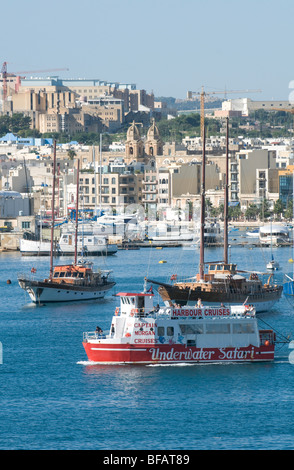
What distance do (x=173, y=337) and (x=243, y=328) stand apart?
2.17 metres

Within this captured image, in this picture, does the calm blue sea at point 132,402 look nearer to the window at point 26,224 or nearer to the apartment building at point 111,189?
the window at point 26,224

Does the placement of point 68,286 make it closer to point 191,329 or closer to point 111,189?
point 191,329

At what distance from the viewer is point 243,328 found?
3862 cm

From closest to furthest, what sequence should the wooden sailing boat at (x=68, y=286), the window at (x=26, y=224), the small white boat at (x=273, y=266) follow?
the wooden sailing boat at (x=68, y=286), the small white boat at (x=273, y=266), the window at (x=26, y=224)

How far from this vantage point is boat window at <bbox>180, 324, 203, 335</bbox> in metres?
38.4

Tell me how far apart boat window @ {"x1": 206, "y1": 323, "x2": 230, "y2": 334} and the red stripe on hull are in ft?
1.92

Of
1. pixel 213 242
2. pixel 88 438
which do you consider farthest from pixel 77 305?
pixel 213 242

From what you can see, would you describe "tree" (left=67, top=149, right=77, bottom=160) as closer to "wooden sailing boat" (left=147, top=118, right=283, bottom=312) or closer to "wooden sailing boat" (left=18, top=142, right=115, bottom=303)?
"wooden sailing boat" (left=18, top=142, right=115, bottom=303)

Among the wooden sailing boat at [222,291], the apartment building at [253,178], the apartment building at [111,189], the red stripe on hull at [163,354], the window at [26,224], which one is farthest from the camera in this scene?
the apartment building at [253,178]

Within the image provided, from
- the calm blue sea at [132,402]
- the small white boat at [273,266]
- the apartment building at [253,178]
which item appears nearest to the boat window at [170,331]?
the calm blue sea at [132,402]

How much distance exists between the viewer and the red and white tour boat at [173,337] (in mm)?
38250

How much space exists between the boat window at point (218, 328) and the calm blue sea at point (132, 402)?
108 centimetres

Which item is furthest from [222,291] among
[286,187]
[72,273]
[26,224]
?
[286,187]

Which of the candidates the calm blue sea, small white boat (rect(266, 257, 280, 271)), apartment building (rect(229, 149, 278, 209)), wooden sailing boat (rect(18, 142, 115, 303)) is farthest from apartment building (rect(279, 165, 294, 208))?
the calm blue sea
